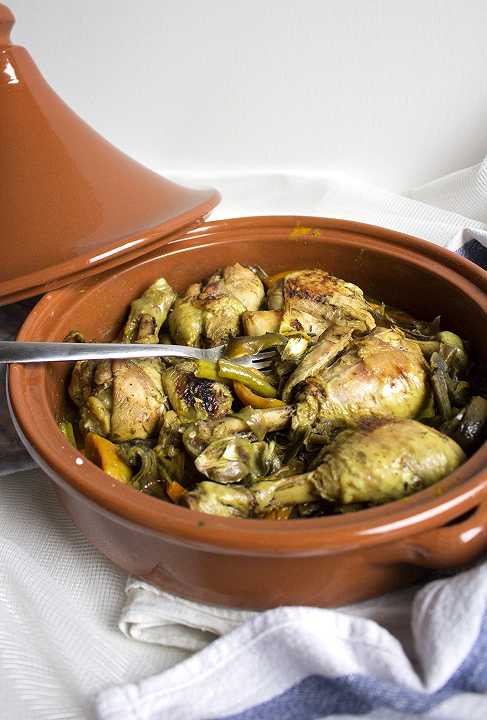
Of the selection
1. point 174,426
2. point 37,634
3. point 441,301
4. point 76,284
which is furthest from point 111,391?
point 441,301

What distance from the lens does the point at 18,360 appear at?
1369mm

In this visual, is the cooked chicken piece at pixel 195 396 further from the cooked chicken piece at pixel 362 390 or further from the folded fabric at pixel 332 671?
the folded fabric at pixel 332 671

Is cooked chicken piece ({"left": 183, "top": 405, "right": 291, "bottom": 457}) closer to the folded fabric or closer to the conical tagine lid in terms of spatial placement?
the folded fabric

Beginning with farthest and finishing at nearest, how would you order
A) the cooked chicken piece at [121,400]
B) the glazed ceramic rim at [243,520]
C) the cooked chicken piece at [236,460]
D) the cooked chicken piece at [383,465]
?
the cooked chicken piece at [121,400] → the cooked chicken piece at [236,460] → the cooked chicken piece at [383,465] → the glazed ceramic rim at [243,520]

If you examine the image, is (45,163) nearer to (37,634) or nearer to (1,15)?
(1,15)

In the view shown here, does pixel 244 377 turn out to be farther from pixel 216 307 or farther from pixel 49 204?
pixel 49 204

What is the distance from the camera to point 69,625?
50.9 inches

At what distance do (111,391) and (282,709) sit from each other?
67 cm

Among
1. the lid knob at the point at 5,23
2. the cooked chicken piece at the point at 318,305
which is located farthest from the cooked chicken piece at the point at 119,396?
the lid knob at the point at 5,23

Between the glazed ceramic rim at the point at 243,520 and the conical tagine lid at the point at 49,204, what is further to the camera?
the conical tagine lid at the point at 49,204

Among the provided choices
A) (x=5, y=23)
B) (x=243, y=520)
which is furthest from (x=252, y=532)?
(x=5, y=23)

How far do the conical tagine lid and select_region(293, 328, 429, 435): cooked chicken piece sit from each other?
0.54 metres

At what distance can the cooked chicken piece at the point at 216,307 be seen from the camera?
1643 mm

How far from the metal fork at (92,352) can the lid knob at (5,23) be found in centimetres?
67
